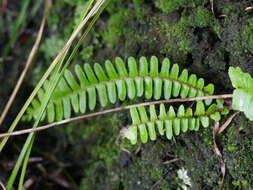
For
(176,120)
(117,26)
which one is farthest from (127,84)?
(117,26)

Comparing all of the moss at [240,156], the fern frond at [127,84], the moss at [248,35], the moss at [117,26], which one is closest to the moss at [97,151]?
the fern frond at [127,84]

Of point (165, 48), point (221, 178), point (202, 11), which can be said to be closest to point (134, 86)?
point (165, 48)

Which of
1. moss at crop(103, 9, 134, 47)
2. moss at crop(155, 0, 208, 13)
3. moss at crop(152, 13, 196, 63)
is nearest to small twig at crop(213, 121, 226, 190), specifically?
moss at crop(152, 13, 196, 63)

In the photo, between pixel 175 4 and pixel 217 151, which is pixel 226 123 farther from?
pixel 175 4

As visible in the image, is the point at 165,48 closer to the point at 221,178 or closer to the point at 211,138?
the point at 211,138

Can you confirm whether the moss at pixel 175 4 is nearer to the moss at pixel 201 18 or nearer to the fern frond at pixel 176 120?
the moss at pixel 201 18
